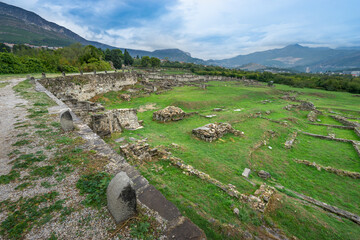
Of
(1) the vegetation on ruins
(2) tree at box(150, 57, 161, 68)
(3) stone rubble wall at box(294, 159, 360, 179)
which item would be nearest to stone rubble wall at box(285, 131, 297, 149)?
(3) stone rubble wall at box(294, 159, 360, 179)

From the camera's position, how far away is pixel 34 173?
13.2ft

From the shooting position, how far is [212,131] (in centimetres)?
1324

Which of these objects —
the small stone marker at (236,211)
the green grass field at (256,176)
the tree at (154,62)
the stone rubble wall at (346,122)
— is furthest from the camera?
the tree at (154,62)

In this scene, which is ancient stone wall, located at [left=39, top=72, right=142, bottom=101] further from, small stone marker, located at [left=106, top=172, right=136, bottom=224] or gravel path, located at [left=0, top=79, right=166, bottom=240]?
small stone marker, located at [left=106, top=172, right=136, bottom=224]

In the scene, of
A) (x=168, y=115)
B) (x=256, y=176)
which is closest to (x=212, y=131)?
(x=256, y=176)

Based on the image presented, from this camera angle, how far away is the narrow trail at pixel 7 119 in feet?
14.8

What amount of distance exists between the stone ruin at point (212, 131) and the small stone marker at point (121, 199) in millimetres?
10282

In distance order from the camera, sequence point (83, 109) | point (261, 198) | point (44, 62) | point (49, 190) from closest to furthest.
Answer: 1. point (49, 190)
2. point (261, 198)
3. point (83, 109)
4. point (44, 62)

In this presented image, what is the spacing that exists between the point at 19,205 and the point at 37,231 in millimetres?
955

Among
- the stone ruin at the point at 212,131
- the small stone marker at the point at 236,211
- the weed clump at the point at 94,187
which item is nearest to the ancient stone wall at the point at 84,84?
the stone ruin at the point at 212,131

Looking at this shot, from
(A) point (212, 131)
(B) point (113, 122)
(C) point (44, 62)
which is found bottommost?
(A) point (212, 131)

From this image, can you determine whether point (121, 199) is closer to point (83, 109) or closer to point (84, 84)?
point (83, 109)

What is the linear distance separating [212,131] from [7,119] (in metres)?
13.1

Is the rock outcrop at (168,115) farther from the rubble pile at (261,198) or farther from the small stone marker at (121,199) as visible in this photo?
the small stone marker at (121,199)
